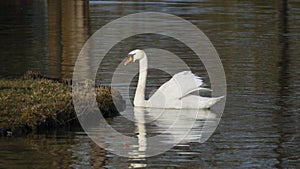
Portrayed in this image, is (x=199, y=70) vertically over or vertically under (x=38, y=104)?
over

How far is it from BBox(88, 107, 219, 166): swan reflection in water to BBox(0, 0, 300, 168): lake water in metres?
0.06

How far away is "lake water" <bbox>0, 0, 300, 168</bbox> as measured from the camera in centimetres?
1107

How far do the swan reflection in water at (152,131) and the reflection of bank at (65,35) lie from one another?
4500mm

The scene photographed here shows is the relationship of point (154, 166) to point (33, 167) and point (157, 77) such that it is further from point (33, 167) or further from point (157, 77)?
point (157, 77)

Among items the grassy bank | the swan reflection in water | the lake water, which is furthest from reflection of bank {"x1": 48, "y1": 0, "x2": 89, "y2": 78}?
the swan reflection in water

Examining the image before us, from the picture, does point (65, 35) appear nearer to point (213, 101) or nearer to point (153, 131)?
point (213, 101)

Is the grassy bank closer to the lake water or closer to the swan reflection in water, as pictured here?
the lake water

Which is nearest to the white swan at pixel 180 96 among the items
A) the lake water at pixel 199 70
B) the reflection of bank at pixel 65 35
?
the lake water at pixel 199 70

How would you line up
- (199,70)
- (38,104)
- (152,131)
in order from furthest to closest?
1. (199,70)
2. (38,104)
3. (152,131)

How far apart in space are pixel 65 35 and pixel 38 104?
13855 mm

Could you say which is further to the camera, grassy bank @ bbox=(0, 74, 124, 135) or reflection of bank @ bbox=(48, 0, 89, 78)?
reflection of bank @ bbox=(48, 0, 89, 78)

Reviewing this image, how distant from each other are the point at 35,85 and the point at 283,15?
20874mm

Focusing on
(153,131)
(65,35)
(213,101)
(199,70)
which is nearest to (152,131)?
(153,131)

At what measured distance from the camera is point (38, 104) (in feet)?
42.7
